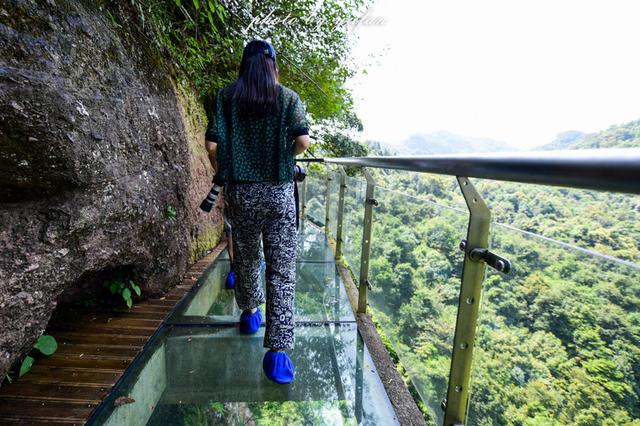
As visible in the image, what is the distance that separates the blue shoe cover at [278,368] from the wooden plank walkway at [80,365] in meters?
0.67

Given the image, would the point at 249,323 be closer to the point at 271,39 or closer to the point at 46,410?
the point at 46,410

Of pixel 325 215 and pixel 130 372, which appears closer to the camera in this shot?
pixel 130 372

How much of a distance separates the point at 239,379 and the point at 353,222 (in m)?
1.46

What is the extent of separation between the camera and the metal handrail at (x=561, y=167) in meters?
0.41

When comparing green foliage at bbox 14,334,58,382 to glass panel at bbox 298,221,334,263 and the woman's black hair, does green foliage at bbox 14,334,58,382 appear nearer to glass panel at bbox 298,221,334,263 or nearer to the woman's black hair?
the woman's black hair

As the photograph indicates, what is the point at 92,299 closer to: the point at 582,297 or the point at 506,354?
the point at 506,354

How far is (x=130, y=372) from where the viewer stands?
1576mm

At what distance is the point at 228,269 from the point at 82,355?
54.1 inches

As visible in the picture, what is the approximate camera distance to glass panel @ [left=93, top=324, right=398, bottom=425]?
4.44 feet

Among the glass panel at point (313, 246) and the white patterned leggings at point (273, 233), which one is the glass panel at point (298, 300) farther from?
the white patterned leggings at point (273, 233)

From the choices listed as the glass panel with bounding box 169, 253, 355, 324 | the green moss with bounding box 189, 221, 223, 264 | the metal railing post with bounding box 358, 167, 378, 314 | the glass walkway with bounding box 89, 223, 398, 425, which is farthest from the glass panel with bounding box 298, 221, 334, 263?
the metal railing post with bounding box 358, 167, 378, 314

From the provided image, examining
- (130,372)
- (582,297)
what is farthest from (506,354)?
(130,372)

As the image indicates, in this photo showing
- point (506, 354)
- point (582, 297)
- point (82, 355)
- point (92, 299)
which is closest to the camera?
point (582, 297)

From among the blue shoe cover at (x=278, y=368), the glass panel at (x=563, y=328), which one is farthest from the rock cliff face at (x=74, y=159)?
the glass panel at (x=563, y=328)
